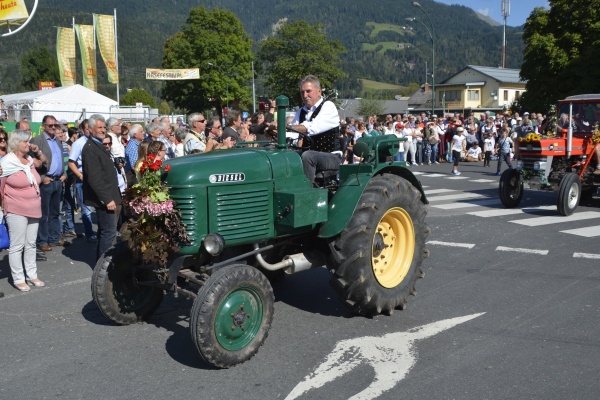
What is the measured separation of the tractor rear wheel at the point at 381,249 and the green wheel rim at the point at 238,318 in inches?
36.6

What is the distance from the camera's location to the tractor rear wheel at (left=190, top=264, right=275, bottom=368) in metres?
4.46

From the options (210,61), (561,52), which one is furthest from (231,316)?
(210,61)

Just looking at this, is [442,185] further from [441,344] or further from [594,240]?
[441,344]

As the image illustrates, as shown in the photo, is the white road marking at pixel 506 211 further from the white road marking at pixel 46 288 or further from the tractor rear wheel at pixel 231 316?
the tractor rear wheel at pixel 231 316

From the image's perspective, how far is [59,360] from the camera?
16.1ft

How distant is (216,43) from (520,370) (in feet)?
210

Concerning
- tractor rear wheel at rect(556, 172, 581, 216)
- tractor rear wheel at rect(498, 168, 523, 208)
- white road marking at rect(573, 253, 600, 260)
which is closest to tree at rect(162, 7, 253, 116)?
tractor rear wheel at rect(498, 168, 523, 208)

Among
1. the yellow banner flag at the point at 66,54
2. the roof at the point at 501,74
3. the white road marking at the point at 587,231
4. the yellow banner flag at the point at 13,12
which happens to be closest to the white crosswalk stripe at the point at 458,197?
the white road marking at the point at 587,231

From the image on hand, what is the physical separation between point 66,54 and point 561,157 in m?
25.8

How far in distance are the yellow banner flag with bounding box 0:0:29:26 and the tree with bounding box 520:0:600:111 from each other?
107ft

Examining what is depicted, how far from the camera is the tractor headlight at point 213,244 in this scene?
15.3 feet

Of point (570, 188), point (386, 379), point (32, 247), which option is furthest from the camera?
point (570, 188)

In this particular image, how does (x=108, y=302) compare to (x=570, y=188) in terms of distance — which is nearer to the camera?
(x=108, y=302)

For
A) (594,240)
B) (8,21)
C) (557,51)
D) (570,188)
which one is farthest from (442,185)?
(557,51)
